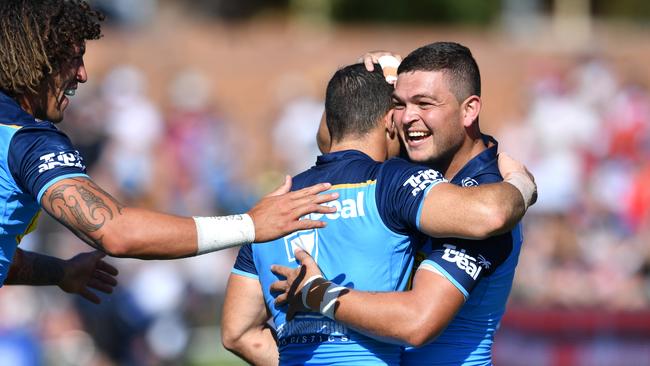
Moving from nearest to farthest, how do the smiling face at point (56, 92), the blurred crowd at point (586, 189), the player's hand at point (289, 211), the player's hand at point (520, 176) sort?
the player's hand at point (289, 211), the player's hand at point (520, 176), the smiling face at point (56, 92), the blurred crowd at point (586, 189)

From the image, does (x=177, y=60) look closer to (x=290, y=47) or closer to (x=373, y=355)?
(x=290, y=47)

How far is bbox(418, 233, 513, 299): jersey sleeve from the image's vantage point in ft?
15.8

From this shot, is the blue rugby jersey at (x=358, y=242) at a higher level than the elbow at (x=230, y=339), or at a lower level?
higher

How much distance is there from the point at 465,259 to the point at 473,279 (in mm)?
93

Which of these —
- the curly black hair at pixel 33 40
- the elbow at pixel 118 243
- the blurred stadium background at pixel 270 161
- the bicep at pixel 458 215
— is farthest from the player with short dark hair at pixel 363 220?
the blurred stadium background at pixel 270 161

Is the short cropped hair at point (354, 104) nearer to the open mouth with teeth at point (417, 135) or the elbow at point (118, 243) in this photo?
the open mouth with teeth at point (417, 135)

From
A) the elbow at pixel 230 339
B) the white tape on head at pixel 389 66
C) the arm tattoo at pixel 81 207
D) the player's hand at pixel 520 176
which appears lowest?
the elbow at pixel 230 339

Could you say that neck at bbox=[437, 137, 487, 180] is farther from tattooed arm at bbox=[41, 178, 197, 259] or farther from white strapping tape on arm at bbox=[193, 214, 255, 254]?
tattooed arm at bbox=[41, 178, 197, 259]

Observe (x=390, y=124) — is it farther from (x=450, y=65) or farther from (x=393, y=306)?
(x=393, y=306)

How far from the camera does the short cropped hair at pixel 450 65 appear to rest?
17.1 ft

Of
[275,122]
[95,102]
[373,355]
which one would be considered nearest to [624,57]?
[275,122]

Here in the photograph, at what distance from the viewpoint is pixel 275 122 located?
683 inches

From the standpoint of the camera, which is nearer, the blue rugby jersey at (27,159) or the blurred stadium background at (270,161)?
the blue rugby jersey at (27,159)

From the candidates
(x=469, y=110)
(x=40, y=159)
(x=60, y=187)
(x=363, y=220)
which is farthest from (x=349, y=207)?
(x=40, y=159)
